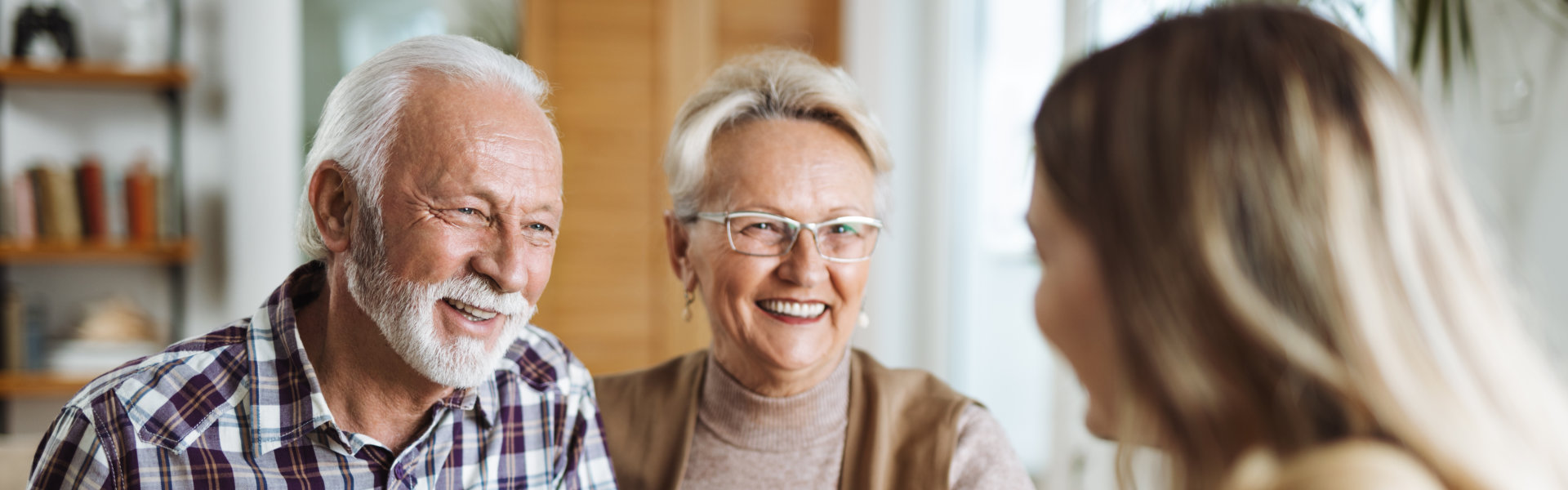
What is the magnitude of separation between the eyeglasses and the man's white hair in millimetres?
377

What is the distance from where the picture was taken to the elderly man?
1.20m

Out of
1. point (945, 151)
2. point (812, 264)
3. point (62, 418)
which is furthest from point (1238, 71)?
point (945, 151)

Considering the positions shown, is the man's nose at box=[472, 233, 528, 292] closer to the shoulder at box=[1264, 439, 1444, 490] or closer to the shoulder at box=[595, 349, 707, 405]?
the shoulder at box=[595, 349, 707, 405]

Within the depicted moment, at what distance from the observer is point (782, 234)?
1548 millimetres

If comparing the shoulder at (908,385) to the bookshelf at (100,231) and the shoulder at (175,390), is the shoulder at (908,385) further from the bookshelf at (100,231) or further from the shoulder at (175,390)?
the bookshelf at (100,231)

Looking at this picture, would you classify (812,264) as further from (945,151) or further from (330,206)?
(945,151)

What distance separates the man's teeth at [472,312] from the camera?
1.29 meters

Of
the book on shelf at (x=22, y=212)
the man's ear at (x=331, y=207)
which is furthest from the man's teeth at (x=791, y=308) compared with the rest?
the book on shelf at (x=22, y=212)

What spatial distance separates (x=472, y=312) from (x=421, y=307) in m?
0.07

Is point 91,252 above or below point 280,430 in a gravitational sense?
below

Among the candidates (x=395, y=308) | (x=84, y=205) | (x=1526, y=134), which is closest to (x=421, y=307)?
(x=395, y=308)

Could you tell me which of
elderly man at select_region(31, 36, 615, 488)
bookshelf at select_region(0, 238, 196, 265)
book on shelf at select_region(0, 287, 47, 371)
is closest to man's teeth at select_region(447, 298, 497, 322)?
elderly man at select_region(31, 36, 615, 488)

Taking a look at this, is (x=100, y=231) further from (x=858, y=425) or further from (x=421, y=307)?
(x=858, y=425)

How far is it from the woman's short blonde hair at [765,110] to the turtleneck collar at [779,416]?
303 millimetres
